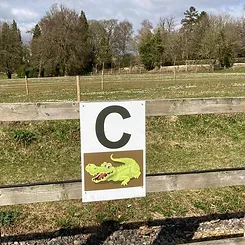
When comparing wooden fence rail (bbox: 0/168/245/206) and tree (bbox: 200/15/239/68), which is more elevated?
tree (bbox: 200/15/239/68)

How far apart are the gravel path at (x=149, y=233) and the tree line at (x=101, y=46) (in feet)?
141

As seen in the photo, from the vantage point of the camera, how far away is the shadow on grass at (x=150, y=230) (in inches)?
161

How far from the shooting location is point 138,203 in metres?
4.89

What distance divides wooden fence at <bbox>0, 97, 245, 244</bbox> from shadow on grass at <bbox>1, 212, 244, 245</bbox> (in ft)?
4.44

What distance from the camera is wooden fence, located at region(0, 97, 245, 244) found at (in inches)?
109

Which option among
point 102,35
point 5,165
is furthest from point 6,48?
point 5,165

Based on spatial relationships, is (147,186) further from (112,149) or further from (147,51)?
(147,51)

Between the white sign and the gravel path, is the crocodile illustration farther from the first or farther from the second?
the gravel path

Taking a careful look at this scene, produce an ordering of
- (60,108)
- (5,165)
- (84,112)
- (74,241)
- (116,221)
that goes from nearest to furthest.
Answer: (84,112) → (60,108) → (74,241) → (116,221) → (5,165)

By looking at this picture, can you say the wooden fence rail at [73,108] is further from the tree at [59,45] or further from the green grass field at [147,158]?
the tree at [59,45]

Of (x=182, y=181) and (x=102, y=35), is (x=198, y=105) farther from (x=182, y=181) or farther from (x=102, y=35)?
(x=102, y=35)

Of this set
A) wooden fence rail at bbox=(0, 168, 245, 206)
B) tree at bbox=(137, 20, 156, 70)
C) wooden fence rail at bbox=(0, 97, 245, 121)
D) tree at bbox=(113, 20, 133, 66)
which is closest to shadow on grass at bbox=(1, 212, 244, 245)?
wooden fence rail at bbox=(0, 168, 245, 206)

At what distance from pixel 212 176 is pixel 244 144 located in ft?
17.3

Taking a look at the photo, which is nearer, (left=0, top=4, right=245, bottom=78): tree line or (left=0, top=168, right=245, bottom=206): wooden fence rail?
(left=0, top=168, right=245, bottom=206): wooden fence rail
